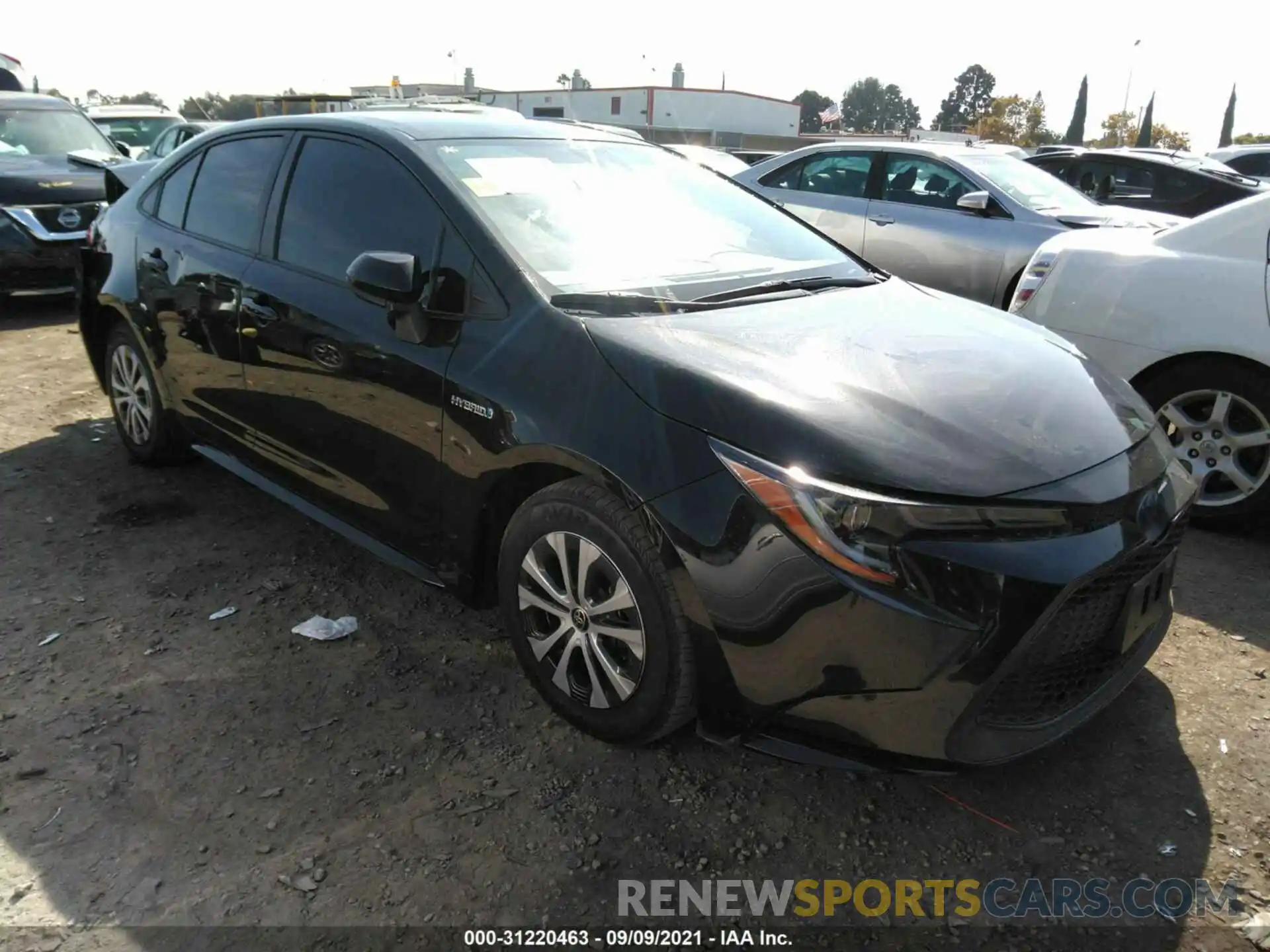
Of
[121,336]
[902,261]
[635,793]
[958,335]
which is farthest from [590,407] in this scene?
[902,261]

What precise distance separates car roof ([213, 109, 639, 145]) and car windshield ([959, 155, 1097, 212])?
4.54 metres

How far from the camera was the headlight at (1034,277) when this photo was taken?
14.9ft

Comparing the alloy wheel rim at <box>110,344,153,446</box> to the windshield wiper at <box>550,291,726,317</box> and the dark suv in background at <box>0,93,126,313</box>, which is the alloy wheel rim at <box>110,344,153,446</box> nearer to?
the windshield wiper at <box>550,291,726,317</box>

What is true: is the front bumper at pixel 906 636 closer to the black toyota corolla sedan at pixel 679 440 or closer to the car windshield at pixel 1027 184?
the black toyota corolla sedan at pixel 679 440

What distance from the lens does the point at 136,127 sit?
16.3m

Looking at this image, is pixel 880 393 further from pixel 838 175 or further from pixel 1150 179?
pixel 1150 179

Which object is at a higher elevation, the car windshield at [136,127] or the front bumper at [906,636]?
the car windshield at [136,127]

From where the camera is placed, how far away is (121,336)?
4.55 metres

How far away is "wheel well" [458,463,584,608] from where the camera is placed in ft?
8.48

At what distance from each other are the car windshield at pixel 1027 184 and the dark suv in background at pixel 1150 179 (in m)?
2.74

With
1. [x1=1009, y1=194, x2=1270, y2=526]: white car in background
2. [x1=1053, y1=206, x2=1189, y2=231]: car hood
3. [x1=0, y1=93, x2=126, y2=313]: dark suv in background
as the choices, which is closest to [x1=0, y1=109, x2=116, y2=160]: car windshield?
[x1=0, y1=93, x2=126, y2=313]: dark suv in background

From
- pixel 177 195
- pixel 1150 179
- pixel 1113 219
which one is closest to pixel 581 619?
pixel 177 195

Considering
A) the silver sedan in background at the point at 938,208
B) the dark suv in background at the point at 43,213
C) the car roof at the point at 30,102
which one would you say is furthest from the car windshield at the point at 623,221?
the car roof at the point at 30,102

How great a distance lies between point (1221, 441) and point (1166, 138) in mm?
57197
